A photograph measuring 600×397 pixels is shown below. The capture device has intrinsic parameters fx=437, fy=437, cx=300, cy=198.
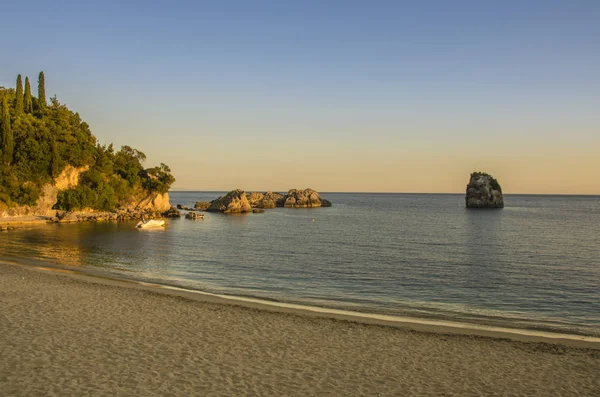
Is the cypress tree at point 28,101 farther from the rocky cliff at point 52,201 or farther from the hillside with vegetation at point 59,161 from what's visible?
the rocky cliff at point 52,201

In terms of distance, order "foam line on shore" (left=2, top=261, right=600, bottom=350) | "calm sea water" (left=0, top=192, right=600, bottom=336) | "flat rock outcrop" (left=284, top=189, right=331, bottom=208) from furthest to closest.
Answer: "flat rock outcrop" (left=284, top=189, right=331, bottom=208) → "calm sea water" (left=0, top=192, right=600, bottom=336) → "foam line on shore" (left=2, top=261, right=600, bottom=350)

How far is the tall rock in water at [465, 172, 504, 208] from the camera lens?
143 metres

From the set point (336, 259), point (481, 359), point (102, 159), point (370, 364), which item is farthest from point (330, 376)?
point (102, 159)

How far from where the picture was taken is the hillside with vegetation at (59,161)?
74.7 m

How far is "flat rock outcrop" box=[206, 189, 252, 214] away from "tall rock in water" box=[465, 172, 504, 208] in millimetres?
75766

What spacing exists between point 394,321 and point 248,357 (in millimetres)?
7689

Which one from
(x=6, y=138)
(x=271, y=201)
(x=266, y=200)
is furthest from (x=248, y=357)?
(x=266, y=200)

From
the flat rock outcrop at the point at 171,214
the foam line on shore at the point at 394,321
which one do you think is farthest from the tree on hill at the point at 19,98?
the foam line on shore at the point at 394,321

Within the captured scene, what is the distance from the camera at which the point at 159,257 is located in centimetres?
3803

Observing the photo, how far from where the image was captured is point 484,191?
143 metres

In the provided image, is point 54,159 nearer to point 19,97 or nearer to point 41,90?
point 19,97

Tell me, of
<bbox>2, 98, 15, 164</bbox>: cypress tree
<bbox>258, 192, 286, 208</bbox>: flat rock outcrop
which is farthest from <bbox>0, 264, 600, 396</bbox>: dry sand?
<bbox>258, 192, 286, 208</bbox>: flat rock outcrop

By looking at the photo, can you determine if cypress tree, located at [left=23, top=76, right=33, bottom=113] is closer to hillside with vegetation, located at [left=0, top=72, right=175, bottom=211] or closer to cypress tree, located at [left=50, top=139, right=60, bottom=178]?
hillside with vegetation, located at [left=0, top=72, right=175, bottom=211]

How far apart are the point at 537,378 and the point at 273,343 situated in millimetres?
7607
